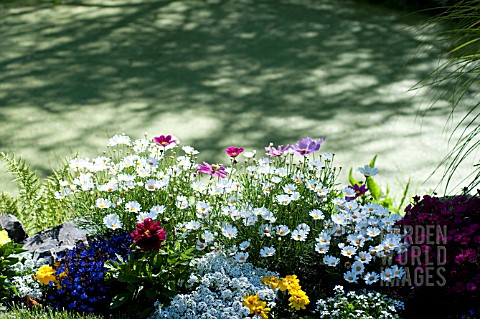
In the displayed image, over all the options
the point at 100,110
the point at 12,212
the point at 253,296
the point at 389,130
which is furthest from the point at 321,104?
the point at 253,296

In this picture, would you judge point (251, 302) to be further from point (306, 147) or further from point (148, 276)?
point (306, 147)

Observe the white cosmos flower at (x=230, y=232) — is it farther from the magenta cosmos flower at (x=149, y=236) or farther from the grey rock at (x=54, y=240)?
the grey rock at (x=54, y=240)

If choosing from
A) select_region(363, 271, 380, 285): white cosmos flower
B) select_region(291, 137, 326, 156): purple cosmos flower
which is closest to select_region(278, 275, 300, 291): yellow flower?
select_region(363, 271, 380, 285): white cosmos flower

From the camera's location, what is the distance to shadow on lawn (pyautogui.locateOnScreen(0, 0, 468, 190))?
171 inches

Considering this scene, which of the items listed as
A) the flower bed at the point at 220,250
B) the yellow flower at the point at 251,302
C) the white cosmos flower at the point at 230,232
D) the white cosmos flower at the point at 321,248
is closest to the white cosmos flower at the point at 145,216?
the flower bed at the point at 220,250

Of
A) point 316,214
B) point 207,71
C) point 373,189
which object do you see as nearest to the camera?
point 316,214

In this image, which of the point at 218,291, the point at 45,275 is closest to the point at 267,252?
the point at 218,291

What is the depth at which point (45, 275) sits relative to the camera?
8.20ft

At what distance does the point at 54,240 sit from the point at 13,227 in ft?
0.69

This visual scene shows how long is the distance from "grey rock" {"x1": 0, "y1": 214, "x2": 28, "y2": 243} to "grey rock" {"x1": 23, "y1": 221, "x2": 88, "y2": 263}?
6 cm

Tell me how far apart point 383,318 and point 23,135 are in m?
2.63

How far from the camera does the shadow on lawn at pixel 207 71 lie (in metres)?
4.36

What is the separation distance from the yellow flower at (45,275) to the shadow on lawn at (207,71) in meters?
1.50

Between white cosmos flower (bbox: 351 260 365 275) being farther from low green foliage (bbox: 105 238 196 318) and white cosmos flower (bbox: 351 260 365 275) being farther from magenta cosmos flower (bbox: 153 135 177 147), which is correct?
magenta cosmos flower (bbox: 153 135 177 147)
